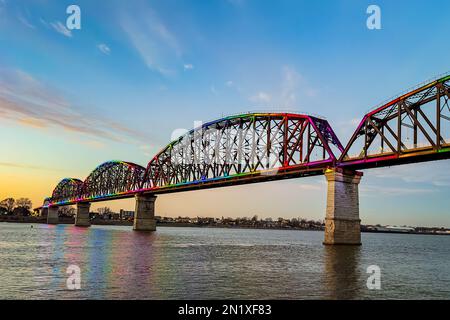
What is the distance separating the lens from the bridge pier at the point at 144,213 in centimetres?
14944

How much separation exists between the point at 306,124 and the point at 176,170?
61.2 metres

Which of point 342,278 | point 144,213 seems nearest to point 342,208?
point 342,278

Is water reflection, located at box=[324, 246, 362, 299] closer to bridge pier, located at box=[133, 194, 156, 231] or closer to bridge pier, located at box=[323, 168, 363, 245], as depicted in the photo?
bridge pier, located at box=[323, 168, 363, 245]

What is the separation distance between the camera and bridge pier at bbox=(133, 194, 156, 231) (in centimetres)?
14944

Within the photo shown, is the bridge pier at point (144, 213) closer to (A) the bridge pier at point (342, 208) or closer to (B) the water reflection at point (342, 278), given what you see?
(A) the bridge pier at point (342, 208)

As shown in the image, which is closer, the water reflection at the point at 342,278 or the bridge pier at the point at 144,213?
the water reflection at the point at 342,278

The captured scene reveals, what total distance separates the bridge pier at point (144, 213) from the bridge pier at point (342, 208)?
282 feet

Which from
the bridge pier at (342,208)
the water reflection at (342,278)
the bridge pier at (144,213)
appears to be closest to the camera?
the water reflection at (342,278)

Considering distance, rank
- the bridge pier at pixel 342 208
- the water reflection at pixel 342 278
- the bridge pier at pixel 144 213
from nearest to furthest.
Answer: the water reflection at pixel 342 278
the bridge pier at pixel 342 208
the bridge pier at pixel 144 213

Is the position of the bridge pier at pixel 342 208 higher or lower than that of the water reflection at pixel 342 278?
higher

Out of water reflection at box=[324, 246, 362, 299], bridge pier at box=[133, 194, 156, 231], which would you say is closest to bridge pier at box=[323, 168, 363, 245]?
water reflection at box=[324, 246, 362, 299]

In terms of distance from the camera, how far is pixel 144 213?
15250cm

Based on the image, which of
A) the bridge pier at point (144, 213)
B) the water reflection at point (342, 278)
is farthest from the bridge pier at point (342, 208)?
the bridge pier at point (144, 213)

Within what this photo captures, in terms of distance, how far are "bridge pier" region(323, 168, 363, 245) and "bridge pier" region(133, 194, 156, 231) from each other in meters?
86.0
